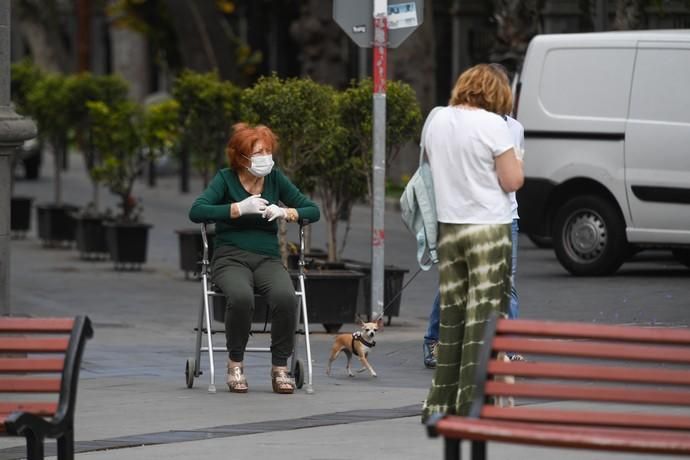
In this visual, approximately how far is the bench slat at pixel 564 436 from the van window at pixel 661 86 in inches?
392

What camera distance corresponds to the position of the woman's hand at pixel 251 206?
9523 mm

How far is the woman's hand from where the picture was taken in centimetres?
952

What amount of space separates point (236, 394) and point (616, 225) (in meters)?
6.94

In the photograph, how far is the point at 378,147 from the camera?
12.3 m

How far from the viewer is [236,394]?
9.67 metres

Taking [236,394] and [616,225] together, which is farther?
[616,225]

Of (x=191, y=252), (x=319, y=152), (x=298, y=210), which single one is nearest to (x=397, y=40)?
(x=319, y=152)

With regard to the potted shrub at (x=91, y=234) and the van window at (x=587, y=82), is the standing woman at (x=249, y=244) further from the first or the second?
the potted shrub at (x=91, y=234)

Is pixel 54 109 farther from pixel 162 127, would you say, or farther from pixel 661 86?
pixel 661 86

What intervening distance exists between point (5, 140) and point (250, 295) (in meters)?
1.73

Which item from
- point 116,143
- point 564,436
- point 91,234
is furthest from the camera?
point 116,143

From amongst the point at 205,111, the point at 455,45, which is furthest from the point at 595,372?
the point at 455,45

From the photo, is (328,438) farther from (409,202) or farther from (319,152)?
(319,152)

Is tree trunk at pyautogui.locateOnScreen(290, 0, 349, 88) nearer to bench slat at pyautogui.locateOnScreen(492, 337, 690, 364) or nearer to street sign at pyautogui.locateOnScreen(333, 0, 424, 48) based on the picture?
street sign at pyautogui.locateOnScreen(333, 0, 424, 48)
